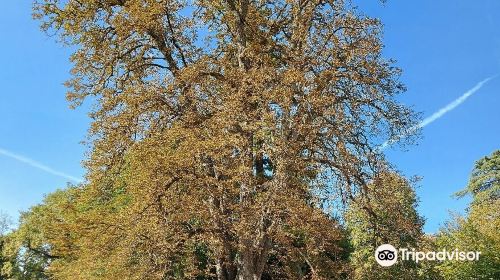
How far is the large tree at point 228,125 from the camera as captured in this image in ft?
36.8

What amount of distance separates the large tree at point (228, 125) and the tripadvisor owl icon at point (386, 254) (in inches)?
50.5

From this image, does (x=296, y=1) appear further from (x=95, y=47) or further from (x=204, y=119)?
(x=95, y=47)

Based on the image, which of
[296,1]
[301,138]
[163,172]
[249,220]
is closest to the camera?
[249,220]

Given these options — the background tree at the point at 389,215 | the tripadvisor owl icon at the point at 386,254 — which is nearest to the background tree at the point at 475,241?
the tripadvisor owl icon at the point at 386,254

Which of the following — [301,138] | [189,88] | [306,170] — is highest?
[189,88]

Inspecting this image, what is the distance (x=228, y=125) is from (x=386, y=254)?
6.64 meters

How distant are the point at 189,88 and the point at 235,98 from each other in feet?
5.36

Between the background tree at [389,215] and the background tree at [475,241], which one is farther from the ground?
the background tree at [475,241]

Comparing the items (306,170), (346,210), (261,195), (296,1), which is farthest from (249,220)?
(296,1)

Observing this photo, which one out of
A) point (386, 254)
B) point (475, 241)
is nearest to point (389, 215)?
point (386, 254)

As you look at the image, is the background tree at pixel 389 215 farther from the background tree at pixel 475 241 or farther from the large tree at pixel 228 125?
the background tree at pixel 475 241

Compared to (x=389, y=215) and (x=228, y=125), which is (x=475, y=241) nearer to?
(x=389, y=215)

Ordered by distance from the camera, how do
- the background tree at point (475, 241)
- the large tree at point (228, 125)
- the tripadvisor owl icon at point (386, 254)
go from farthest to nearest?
the background tree at point (475, 241) < the tripadvisor owl icon at point (386, 254) < the large tree at point (228, 125)

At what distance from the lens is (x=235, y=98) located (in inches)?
452
